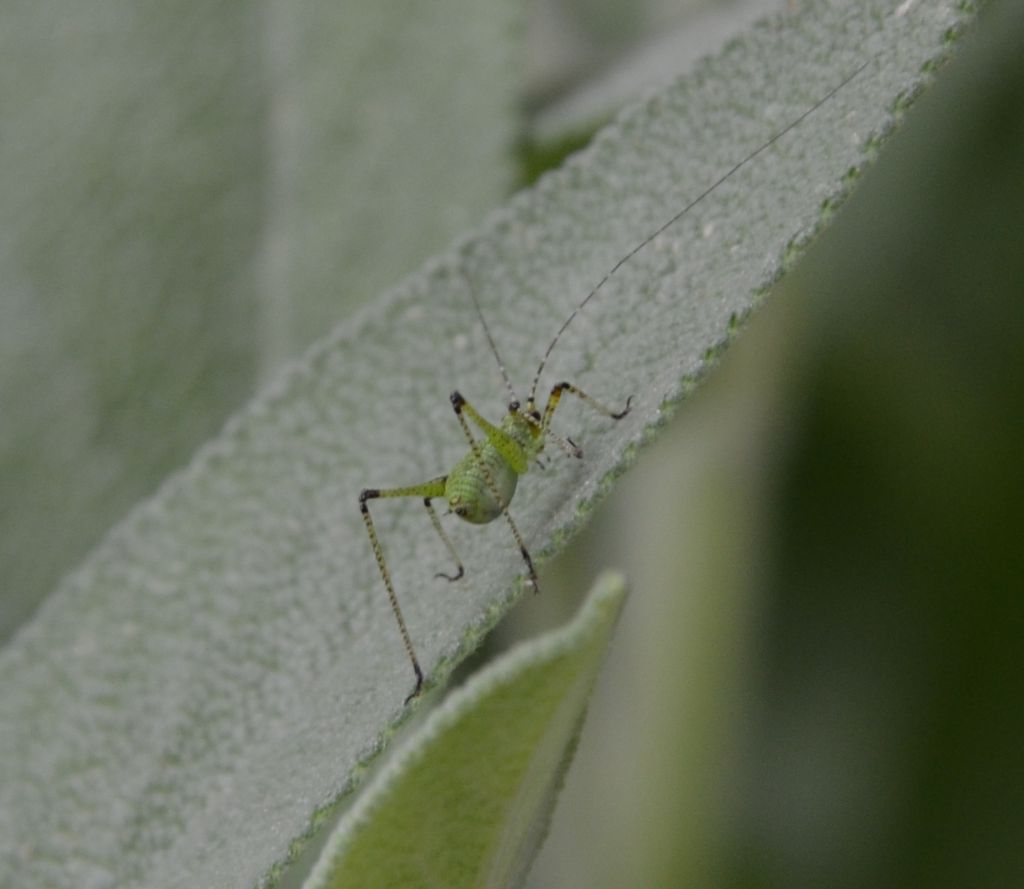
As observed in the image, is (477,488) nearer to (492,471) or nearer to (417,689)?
(492,471)

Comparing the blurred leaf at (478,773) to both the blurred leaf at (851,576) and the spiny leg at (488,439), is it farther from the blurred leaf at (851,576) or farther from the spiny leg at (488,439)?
the blurred leaf at (851,576)

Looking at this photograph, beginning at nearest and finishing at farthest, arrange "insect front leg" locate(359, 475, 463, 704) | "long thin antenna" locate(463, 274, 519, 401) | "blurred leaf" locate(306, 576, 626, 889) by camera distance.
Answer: "blurred leaf" locate(306, 576, 626, 889) → "insect front leg" locate(359, 475, 463, 704) → "long thin antenna" locate(463, 274, 519, 401)

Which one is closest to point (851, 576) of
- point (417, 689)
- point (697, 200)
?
point (697, 200)

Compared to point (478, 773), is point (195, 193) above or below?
above

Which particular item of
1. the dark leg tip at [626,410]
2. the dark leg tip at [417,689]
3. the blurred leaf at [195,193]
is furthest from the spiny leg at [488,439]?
the blurred leaf at [195,193]

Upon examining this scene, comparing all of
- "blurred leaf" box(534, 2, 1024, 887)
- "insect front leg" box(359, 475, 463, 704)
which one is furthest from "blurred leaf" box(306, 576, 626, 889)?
"blurred leaf" box(534, 2, 1024, 887)

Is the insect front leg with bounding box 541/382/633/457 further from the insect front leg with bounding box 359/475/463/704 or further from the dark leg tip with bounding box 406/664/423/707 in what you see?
the dark leg tip with bounding box 406/664/423/707
